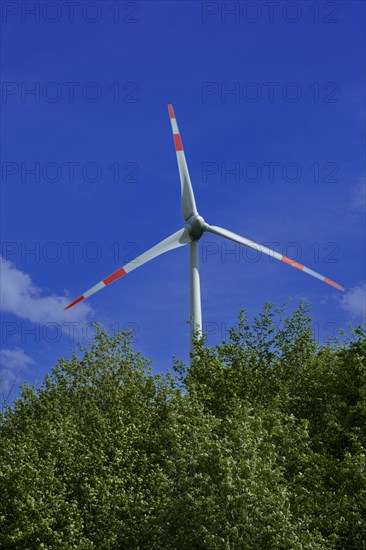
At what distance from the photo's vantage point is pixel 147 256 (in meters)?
55.1

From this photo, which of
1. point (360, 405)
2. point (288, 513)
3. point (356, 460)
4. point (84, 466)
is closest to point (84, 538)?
point (84, 466)

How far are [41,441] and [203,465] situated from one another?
1289 centimetres

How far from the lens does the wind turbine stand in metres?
54.1

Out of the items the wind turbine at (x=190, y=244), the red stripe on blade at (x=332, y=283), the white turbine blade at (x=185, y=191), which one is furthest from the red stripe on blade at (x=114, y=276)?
the red stripe on blade at (x=332, y=283)

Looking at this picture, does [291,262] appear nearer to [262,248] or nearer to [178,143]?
[262,248]

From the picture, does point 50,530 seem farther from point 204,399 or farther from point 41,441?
point 204,399

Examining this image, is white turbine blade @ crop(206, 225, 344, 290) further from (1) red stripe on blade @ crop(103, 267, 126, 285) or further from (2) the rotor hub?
(1) red stripe on blade @ crop(103, 267, 126, 285)

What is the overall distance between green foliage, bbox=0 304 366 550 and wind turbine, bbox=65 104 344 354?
20.5 ft

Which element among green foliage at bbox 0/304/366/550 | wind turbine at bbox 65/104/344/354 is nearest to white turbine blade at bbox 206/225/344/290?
wind turbine at bbox 65/104/344/354

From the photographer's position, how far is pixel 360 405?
36.1 metres

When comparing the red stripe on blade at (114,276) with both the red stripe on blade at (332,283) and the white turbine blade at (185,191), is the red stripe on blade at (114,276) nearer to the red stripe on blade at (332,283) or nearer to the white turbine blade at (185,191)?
the white turbine blade at (185,191)

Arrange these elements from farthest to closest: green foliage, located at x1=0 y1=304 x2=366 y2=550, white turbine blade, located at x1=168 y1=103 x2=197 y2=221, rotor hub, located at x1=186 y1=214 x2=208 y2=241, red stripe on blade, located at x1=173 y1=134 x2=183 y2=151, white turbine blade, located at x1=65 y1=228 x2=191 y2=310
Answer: red stripe on blade, located at x1=173 y1=134 x2=183 y2=151 < white turbine blade, located at x1=168 y1=103 x2=197 y2=221 < rotor hub, located at x1=186 y1=214 x2=208 y2=241 < white turbine blade, located at x1=65 y1=228 x2=191 y2=310 < green foliage, located at x1=0 y1=304 x2=366 y2=550

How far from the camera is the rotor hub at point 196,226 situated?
185 ft

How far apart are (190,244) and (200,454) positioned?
3186 cm
